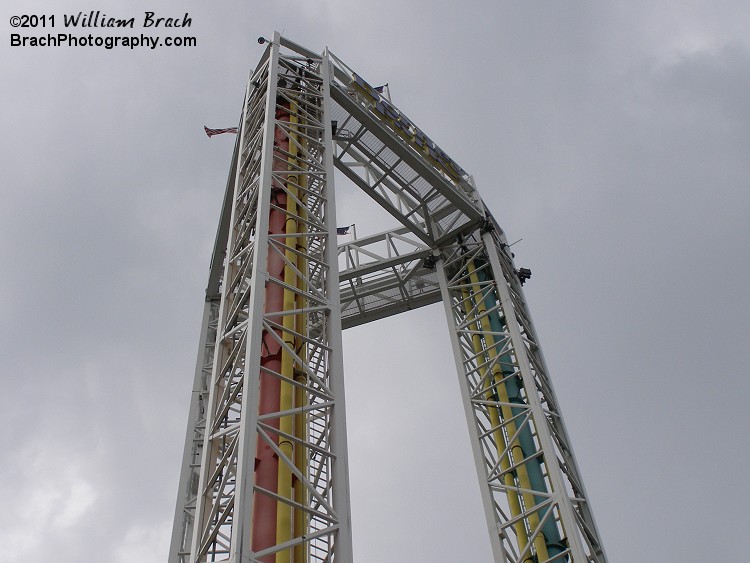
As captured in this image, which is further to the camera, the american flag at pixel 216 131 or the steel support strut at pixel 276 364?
the american flag at pixel 216 131

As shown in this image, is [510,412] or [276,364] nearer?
[276,364]

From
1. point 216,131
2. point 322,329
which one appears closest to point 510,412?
point 322,329

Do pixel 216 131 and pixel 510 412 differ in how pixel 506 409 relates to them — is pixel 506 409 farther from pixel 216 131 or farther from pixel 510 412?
pixel 216 131

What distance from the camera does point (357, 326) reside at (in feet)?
92.1

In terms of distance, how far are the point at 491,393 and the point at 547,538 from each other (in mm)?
4562

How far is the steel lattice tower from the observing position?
11.3 metres

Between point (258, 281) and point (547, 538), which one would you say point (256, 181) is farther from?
point (547, 538)

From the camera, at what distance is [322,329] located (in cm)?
1681

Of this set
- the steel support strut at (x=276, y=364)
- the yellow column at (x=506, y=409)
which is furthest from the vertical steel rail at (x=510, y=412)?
the steel support strut at (x=276, y=364)

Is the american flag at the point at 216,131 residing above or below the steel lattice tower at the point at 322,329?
above

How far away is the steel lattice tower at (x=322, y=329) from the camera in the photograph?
11266 mm

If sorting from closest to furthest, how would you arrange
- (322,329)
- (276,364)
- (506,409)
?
(276,364) < (322,329) < (506,409)

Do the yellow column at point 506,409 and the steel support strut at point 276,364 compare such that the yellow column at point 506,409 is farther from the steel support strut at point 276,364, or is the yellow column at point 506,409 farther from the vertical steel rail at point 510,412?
the steel support strut at point 276,364

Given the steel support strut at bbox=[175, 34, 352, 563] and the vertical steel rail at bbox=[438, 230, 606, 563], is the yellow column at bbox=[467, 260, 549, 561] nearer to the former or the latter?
the vertical steel rail at bbox=[438, 230, 606, 563]
